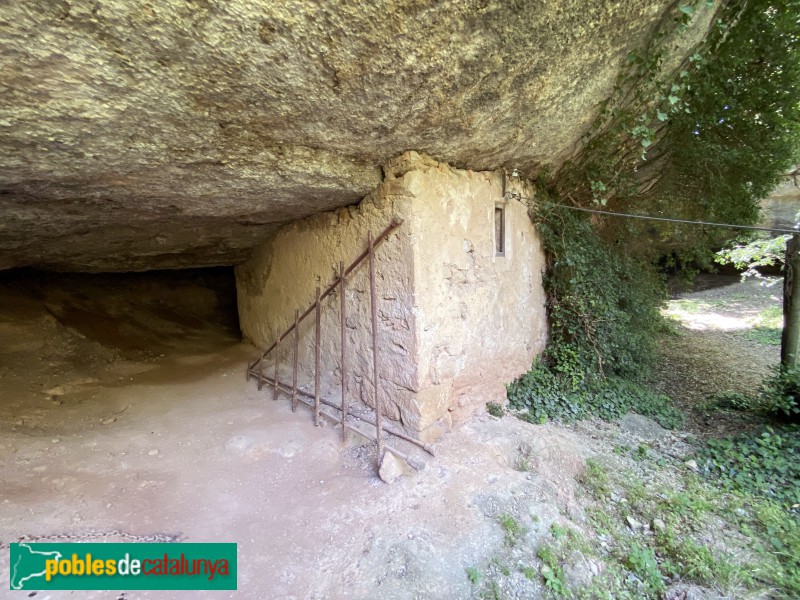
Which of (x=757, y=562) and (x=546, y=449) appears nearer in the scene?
(x=757, y=562)

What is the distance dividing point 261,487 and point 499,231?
305 cm

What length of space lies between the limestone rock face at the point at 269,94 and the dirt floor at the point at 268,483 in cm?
190

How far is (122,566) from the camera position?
195 cm

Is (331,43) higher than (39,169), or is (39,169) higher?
(331,43)

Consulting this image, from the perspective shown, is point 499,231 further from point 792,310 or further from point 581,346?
point 792,310

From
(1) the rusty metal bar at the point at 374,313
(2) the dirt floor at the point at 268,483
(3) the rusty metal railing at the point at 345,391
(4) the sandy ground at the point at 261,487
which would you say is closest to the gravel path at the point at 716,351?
(2) the dirt floor at the point at 268,483

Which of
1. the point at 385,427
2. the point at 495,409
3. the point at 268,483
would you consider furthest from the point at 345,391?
the point at 495,409

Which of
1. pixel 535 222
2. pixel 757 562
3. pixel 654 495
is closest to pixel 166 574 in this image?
pixel 654 495

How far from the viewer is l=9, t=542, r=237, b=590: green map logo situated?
5.99ft

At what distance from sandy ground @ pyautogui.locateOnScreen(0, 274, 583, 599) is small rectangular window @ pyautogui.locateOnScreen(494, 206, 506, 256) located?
5.48 ft

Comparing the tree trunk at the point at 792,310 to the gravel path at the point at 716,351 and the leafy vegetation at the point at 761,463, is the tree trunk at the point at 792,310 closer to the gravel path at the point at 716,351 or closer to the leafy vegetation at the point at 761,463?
the gravel path at the point at 716,351

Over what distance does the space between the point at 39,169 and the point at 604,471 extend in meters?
4.36

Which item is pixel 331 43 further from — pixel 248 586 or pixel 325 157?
pixel 248 586

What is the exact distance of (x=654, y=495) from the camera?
2.74 metres
